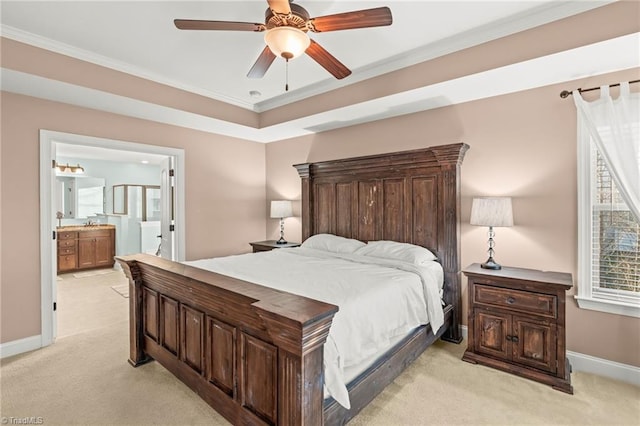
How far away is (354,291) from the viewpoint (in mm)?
2082

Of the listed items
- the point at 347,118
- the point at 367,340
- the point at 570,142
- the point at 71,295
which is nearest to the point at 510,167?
the point at 570,142

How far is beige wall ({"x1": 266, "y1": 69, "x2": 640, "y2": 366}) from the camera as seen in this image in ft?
8.37

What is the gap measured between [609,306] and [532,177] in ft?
3.91

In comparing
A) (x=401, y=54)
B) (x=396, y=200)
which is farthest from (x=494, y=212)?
(x=401, y=54)

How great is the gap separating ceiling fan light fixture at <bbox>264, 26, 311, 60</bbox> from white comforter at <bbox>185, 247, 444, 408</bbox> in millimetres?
1539

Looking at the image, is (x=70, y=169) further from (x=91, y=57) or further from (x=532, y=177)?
(x=532, y=177)

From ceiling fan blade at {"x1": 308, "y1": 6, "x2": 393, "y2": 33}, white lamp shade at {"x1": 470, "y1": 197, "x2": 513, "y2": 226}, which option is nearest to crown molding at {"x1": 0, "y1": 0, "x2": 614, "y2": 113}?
ceiling fan blade at {"x1": 308, "y1": 6, "x2": 393, "y2": 33}

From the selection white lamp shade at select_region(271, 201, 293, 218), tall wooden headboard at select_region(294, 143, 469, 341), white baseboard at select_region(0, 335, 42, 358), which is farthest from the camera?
white lamp shade at select_region(271, 201, 293, 218)

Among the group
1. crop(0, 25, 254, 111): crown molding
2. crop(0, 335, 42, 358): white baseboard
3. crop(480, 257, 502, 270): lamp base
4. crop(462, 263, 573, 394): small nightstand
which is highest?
crop(0, 25, 254, 111): crown molding

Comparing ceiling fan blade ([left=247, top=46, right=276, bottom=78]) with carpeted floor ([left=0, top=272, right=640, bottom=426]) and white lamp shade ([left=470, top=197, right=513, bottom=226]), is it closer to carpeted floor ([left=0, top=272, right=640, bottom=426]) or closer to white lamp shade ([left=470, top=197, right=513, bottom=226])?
white lamp shade ([left=470, top=197, right=513, bottom=226])

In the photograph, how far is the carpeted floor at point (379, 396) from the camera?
1994mm

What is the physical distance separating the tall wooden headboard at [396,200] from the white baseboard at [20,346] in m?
3.06

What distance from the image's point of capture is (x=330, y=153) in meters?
4.38

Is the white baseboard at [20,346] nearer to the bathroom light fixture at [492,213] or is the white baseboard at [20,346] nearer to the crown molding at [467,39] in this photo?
the crown molding at [467,39]
